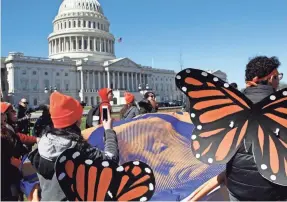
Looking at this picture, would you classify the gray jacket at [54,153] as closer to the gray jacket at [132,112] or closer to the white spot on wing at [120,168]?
the white spot on wing at [120,168]

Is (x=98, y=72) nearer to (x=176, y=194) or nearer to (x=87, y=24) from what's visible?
(x=87, y=24)

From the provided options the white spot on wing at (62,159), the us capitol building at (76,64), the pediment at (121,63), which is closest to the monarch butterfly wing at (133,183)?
the white spot on wing at (62,159)

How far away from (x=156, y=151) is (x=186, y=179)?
0.58 metres

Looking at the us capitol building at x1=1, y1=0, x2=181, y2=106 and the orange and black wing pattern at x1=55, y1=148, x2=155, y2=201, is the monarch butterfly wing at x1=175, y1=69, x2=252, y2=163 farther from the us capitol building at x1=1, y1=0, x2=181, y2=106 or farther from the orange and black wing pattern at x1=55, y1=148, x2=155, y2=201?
the us capitol building at x1=1, y1=0, x2=181, y2=106

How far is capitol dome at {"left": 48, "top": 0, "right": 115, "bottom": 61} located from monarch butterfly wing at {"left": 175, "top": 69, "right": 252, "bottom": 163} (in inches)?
3662

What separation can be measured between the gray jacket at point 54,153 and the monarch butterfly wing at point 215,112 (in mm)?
641

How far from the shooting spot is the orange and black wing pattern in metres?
2.19

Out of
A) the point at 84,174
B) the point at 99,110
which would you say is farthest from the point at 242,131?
the point at 99,110

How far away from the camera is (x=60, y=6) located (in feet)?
319

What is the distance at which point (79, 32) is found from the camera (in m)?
92.1

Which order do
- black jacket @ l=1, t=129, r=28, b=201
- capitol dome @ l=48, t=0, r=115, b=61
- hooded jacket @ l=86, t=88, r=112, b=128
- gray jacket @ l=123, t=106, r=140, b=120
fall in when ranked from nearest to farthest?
black jacket @ l=1, t=129, r=28, b=201 → hooded jacket @ l=86, t=88, r=112, b=128 → gray jacket @ l=123, t=106, r=140, b=120 → capitol dome @ l=48, t=0, r=115, b=61

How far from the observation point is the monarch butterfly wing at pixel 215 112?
221 centimetres

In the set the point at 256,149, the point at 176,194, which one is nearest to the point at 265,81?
the point at 256,149

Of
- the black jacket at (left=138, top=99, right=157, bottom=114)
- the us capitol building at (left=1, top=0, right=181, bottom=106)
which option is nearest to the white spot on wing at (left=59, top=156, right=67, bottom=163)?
the black jacket at (left=138, top=99, right=157, bottom=114)
